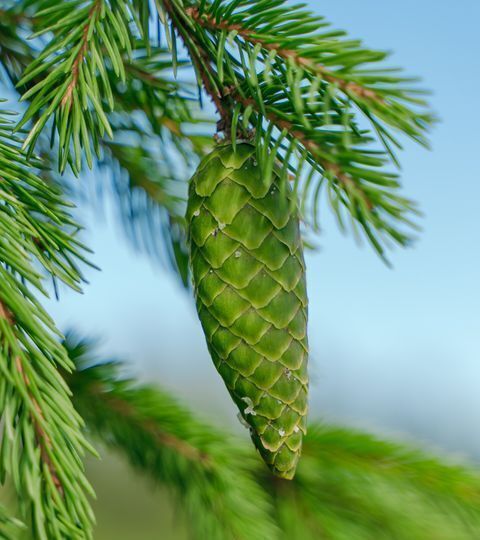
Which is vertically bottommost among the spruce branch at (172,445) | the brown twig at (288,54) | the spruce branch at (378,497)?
the spruce branch at (378,497)

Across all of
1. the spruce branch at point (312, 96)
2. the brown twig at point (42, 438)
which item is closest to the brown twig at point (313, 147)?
the spruce branch at point (312, 96)

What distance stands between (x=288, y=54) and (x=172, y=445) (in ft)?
0.89

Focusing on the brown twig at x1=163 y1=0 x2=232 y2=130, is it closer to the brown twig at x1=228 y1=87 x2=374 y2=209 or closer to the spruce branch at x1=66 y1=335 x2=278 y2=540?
the brown twig at x1=228 y1=87 x2=374 y2=209

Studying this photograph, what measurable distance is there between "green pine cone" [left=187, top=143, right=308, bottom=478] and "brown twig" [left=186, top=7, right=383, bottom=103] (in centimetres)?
5

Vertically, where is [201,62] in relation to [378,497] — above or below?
above

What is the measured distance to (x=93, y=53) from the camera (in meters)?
0.37

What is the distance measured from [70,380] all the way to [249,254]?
21cm

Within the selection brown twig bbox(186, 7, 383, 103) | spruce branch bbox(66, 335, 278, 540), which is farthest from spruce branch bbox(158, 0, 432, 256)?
spruce branch bbox(66, 335, 278, 540)

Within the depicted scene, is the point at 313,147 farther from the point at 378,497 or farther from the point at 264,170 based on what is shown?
the point at 378,497

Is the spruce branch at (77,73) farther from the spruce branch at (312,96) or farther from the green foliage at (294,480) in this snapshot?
the green foliage at (294,480)

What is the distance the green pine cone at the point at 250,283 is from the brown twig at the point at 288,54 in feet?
0.17

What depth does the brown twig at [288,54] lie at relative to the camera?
0.33 m

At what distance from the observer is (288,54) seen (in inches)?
13.9

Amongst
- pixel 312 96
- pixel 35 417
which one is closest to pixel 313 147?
pixel 312 96
